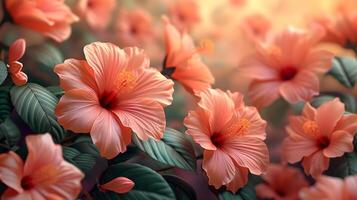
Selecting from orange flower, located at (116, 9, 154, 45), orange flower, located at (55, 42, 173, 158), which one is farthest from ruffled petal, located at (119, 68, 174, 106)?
orange flower, located at (116, 9, 154, 45)

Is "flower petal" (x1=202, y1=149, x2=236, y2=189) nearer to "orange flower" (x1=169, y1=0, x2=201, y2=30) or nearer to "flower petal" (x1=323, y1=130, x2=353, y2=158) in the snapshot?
"flower petal" (x1=323, y1=130, x2=353, y2=158)

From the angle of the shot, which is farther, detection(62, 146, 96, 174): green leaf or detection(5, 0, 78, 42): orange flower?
detection(5, 0, 78, 42): orange flower

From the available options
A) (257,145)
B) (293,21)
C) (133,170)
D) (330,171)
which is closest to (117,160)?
(133,170)

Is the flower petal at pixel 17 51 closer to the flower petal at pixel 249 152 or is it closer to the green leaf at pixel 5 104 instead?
the green leaf at pixel 5 104

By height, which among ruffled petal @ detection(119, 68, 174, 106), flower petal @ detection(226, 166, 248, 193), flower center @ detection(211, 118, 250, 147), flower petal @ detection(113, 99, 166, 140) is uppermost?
ruffled petal @ detection(119, 68, 174, 106)

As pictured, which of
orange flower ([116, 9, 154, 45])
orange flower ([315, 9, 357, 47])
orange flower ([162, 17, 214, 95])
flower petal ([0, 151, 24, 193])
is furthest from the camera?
orange flower ([116, 9, 154, 45])

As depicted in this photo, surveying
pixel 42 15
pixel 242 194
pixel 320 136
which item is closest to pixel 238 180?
pixel 242 194

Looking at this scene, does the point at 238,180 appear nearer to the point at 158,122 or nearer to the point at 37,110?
the point at 158,122
